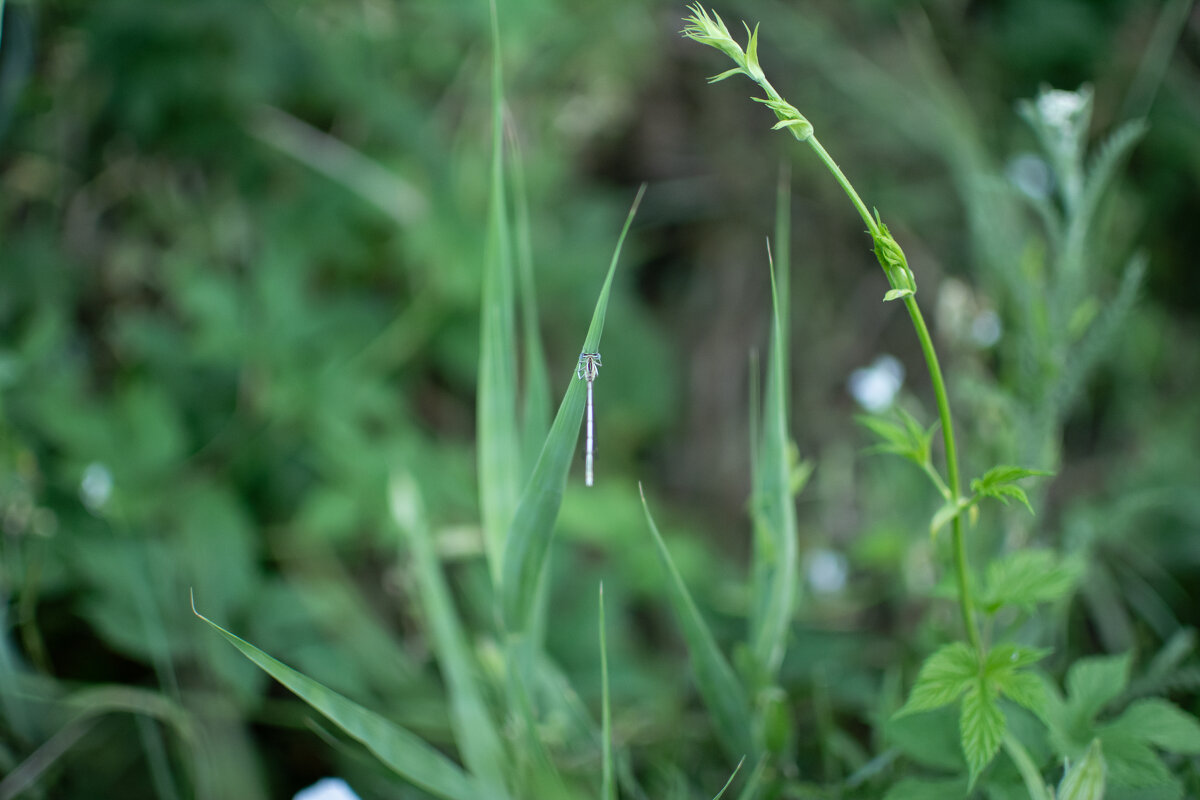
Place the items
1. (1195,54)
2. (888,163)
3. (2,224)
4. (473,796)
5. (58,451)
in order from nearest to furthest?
1. (473,796)
2. (58,451)
3. (2,224)
4. (1195,54)
5. (888,163)

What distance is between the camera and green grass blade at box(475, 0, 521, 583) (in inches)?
40.0

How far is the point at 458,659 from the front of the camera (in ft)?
3.53

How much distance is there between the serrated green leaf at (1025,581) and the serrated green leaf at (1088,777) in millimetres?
146

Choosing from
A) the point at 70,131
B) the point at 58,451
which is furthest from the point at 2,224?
the point at 58,451

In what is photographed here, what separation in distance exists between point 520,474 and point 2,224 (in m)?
1.55

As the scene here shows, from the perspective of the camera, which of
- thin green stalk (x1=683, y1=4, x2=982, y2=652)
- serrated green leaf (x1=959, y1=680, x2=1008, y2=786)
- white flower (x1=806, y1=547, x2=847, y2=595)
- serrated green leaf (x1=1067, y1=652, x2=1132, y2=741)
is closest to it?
thin green stalk (x1=683, y1=4, x2=982, y2=652)

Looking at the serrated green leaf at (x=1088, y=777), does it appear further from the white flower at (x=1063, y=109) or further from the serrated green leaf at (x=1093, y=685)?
the white flower at (x=1063, y=109)

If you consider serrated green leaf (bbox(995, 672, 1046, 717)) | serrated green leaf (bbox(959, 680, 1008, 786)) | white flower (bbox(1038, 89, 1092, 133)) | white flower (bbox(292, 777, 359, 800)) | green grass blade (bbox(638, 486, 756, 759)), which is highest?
white flower (bbox(1038, 89, 1092, 133))

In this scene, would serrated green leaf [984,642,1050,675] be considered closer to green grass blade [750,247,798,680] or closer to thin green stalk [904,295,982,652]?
thin green stalk [904,295,982,652]

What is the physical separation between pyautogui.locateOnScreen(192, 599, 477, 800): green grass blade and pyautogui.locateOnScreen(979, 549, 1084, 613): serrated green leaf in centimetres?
65

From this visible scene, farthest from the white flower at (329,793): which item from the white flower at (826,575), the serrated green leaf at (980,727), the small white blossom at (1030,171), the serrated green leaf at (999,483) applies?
the small white blossom at (1030,171)

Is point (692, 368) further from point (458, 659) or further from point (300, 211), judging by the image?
point (458, 659)

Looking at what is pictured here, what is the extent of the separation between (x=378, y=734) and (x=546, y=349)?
4.97ft

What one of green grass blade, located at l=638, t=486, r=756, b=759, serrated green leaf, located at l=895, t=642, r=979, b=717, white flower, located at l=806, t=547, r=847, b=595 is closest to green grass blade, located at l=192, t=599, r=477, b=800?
green grass blade, located at l=638, t=486, r=756, b=759
